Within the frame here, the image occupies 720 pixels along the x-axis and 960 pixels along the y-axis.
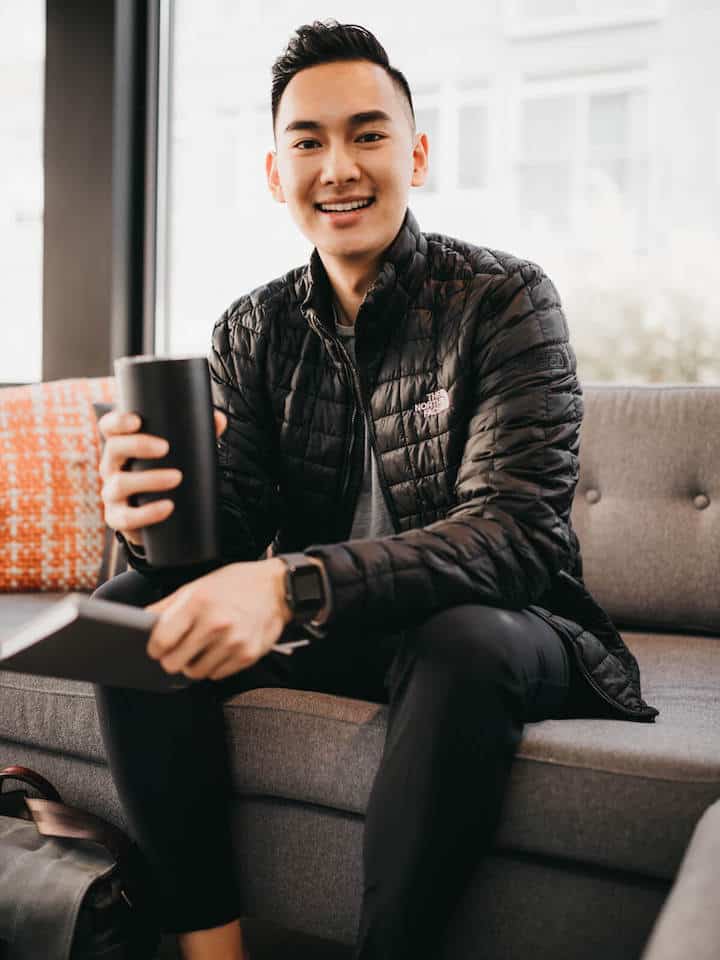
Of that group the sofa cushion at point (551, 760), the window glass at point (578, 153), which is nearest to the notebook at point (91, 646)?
the sofa cushion at point (551, 760)

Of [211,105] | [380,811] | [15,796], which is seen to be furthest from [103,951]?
[211,105]

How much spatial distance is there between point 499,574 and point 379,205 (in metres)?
0.56

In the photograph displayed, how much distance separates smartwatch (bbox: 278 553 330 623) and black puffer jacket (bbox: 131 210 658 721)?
0.02 metres

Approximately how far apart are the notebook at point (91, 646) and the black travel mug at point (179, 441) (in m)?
0.08

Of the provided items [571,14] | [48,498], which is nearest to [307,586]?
[48,498]

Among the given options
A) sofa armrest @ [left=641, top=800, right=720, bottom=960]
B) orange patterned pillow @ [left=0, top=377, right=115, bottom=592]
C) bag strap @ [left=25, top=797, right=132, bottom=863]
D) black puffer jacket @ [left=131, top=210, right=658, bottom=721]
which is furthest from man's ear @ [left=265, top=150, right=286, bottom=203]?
sofa armrest @ [left=641, top=800, right=720, bottom=960]

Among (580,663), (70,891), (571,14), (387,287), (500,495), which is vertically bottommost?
(70,891)

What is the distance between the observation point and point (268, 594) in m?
0.96

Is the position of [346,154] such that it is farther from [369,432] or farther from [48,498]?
[48,498]

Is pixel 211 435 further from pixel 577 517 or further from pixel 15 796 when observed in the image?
pixel 577 517

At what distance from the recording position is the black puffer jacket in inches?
42.5

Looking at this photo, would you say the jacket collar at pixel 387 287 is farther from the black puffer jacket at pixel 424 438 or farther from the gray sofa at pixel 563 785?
Answer: the gray sofa at pixel 563 785

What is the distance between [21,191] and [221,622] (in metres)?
2.31

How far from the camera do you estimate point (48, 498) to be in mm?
2037
